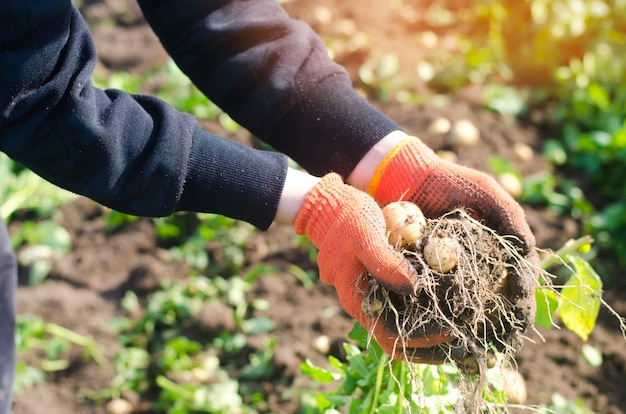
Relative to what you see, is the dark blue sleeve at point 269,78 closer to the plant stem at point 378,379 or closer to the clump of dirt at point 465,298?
the clump of dirt at point 465,298

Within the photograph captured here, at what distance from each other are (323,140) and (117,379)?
1.28 metres

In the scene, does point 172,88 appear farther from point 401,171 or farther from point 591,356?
point 591,356

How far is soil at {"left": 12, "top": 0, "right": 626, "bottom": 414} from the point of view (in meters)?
2.39

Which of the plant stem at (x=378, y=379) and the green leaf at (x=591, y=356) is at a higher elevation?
the plant stem at (x=378, y=379)

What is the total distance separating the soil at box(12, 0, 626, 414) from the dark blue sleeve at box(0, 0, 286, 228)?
3.15ft

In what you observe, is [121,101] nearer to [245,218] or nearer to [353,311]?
[245,218]

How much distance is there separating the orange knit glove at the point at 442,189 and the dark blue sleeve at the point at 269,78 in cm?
10

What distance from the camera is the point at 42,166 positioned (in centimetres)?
141

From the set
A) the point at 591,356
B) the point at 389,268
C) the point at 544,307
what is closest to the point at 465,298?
the point at 389,268

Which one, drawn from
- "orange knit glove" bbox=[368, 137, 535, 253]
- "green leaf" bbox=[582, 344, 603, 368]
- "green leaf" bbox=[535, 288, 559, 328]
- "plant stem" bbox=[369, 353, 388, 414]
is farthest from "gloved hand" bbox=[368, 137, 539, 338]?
"green leaf" bbox=[582, 344, 603, 368]

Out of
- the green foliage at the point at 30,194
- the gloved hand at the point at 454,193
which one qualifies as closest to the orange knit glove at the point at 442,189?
the gloved hand at the point at 454,193

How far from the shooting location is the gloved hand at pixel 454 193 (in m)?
1.55

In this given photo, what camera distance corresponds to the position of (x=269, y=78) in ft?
5.83

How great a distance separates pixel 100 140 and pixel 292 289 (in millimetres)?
1459
